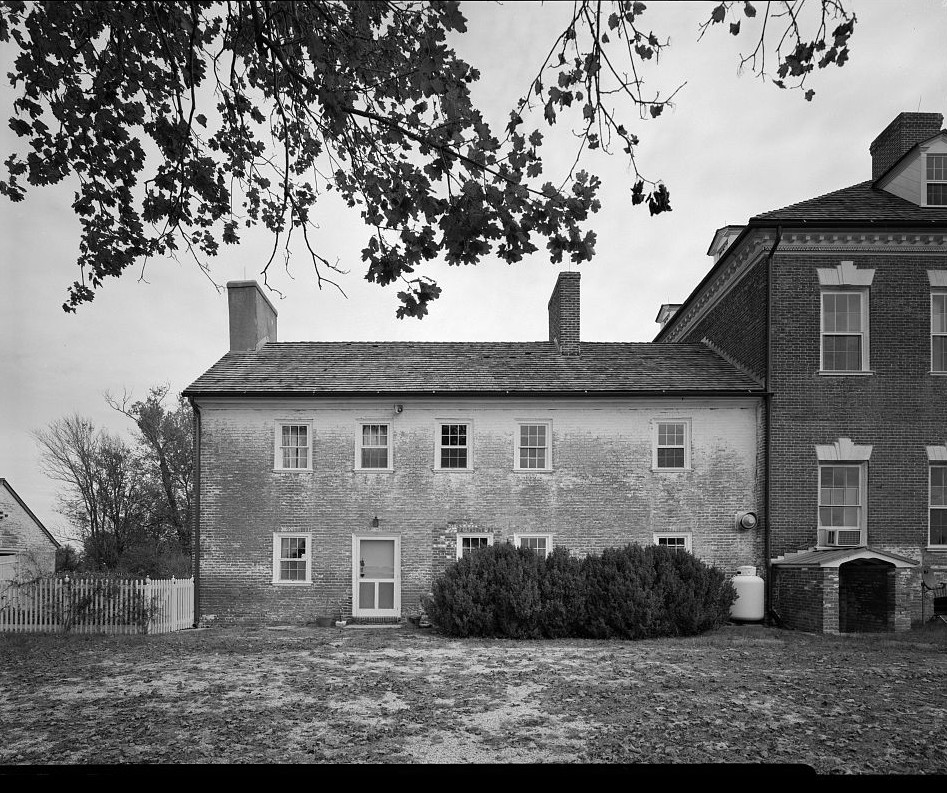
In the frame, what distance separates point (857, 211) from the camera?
17.8m

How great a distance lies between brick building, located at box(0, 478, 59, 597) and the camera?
20250 mm

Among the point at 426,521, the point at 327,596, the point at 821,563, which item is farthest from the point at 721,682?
the point at 327,596

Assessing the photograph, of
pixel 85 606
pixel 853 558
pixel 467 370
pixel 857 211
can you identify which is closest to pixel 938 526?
pixel 853 558

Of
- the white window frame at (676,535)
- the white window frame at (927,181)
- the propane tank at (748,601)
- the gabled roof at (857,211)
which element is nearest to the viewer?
the propane tank at (748,601)

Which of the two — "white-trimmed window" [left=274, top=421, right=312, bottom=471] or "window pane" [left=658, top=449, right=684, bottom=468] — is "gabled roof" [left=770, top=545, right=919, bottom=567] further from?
"white-trimmed window" [left=274, top=421, right=312, bottom=471]

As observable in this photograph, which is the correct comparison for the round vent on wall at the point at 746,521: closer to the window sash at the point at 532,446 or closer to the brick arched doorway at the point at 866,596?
the brick arched doorway at the point at 866,596

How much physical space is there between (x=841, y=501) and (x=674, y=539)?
429 cm

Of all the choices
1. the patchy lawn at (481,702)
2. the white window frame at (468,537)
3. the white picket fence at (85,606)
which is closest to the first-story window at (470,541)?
the white window frame at (468,537)

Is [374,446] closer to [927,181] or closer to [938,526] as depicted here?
[938,526]

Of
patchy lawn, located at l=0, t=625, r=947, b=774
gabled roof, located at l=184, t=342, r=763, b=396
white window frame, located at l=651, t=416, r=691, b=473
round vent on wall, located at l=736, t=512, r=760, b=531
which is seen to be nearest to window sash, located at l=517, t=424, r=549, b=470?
gabled roof, located at l=184, t=342, r=763, b=396

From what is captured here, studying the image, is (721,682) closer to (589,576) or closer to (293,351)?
(589,576)

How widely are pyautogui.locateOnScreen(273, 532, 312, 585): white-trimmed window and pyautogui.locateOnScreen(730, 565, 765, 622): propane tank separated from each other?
10.9 metres

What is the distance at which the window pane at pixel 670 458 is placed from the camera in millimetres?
18578

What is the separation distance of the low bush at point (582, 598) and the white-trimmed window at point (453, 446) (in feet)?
11.6
